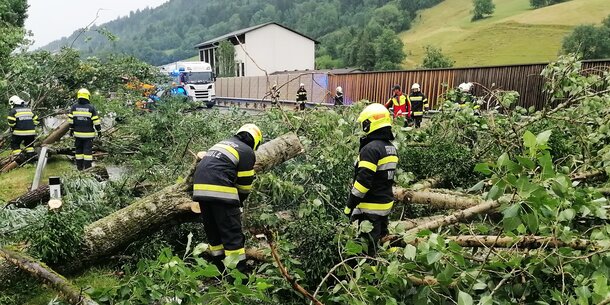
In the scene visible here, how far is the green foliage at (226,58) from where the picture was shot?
1485 inches

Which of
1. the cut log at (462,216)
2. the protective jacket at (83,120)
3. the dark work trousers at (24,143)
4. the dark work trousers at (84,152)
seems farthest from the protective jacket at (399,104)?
the dark work trousers at (24,143)

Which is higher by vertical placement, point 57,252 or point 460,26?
point 460,26

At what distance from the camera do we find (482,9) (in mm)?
67875

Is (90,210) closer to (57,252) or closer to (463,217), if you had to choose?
(57,252)

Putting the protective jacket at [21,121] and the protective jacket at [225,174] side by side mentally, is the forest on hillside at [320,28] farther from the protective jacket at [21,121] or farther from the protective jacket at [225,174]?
the protective jacket at [225,174]

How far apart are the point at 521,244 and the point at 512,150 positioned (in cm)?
248

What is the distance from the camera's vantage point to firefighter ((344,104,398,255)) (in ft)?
11.2

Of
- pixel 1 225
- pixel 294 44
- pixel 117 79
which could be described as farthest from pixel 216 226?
pixel 294 44

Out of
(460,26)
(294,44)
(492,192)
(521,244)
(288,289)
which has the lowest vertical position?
(288,289)

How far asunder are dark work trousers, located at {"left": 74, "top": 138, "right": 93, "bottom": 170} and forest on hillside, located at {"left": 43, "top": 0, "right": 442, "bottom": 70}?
44.1 meters

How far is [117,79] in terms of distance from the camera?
10.5 meters

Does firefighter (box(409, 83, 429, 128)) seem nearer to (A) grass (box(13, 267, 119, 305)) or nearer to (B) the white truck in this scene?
(A) grass (box(13, 267, 119, 305))

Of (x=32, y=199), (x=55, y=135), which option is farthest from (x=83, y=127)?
(x=32, y=199)

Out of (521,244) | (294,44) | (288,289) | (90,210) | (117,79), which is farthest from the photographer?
(294,44)
